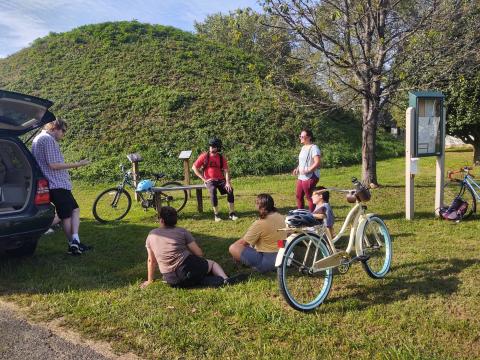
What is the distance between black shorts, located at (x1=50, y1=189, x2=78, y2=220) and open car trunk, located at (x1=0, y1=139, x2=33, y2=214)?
408 millimetres

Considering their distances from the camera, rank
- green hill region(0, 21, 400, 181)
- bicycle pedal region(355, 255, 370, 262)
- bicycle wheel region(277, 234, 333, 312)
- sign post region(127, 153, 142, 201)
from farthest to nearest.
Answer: green hill region(0, 21, 400, 181)
sign post region(127, 153, 142, 201)
bicycle pedal region(355, 255, 370, 262)
bicycle wheel region(277, 234, 333, 312)

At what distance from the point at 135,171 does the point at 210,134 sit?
27.1 feet

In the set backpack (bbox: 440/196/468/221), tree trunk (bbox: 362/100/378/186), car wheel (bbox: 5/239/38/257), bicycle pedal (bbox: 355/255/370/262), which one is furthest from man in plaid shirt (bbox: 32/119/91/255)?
tree trunk (bbox: 362/100/378/186)

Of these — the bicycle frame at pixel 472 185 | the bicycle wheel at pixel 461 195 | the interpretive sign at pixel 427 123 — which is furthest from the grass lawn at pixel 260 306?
the interpretive sign at pixel 427 123

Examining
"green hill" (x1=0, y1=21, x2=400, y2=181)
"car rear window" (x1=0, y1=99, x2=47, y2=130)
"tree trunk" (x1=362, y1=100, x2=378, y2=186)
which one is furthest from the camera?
"green hill" (x1=0, y1=21, x2=400, y2=181)

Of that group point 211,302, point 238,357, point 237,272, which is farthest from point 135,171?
point 238,357

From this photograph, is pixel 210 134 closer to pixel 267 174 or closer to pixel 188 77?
pixel 267 174

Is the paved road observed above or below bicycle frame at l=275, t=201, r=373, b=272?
below

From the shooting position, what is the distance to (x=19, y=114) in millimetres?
5570

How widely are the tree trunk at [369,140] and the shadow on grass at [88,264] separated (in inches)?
227

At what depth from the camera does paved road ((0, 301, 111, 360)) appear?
3.45 metres

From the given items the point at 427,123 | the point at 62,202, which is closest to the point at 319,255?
the point at 62,202

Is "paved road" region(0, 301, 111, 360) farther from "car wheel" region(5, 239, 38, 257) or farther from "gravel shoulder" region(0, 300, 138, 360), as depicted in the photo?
"car wheel" region(5, 239, 38, 257)

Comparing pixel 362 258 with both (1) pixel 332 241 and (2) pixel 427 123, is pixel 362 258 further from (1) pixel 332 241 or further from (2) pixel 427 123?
(2) pixel 427 123
